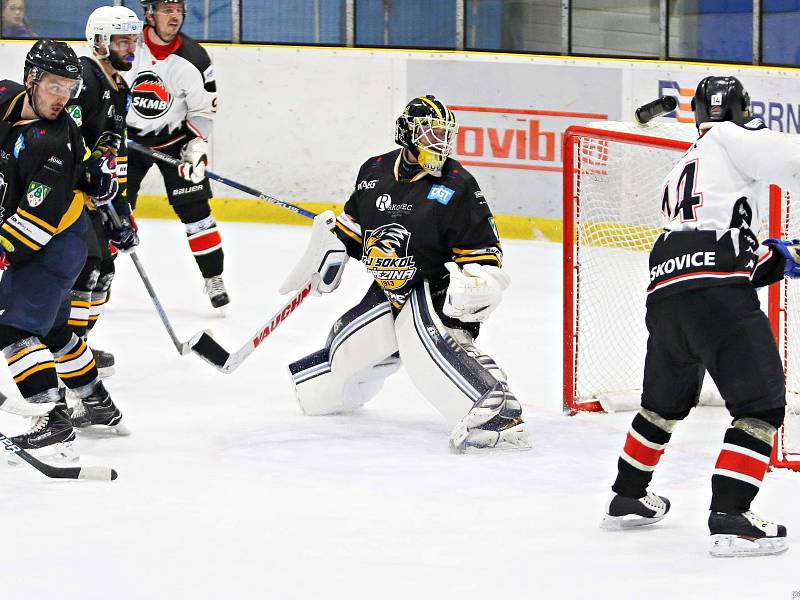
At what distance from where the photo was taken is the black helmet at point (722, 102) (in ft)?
10.8

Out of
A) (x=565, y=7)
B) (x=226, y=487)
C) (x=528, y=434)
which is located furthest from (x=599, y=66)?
(x=226, y=487)

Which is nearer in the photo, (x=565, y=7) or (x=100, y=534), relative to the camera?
(x=100, y=534)

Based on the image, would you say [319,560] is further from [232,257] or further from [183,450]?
[232,257]

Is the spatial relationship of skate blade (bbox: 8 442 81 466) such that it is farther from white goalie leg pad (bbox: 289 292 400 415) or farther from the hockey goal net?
the hockey goal net

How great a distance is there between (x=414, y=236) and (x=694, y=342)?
1.20 meters

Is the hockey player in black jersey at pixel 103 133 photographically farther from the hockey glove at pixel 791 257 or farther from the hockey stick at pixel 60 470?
the hockey glove at pixel 791 257

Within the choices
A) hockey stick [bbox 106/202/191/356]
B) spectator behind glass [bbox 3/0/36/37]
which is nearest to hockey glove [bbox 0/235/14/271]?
hockey stick [bbox 106/202/191/356]

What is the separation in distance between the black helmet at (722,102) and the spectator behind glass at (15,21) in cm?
569

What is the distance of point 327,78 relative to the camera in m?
7.52

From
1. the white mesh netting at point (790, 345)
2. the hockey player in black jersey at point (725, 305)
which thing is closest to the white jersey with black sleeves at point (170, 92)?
the white mesh netting at point (790, 345)

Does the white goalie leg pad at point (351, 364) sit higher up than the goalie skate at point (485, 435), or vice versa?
the white goalie leg pad at point (351, 364)

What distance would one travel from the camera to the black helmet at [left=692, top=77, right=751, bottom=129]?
328 centimetres

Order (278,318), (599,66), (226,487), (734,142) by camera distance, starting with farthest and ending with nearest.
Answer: (599,66)
(278,318)
(226,487)
(734,142)

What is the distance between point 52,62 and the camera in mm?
3740
